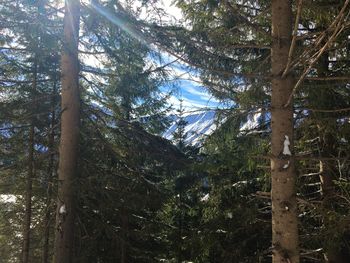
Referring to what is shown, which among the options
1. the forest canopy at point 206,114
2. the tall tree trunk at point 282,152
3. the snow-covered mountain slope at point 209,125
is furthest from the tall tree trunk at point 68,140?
the tall tree trunk at point 282,152

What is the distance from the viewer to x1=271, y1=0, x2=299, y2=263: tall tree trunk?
4258 millimetres

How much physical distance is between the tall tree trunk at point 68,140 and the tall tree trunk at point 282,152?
5.27 m

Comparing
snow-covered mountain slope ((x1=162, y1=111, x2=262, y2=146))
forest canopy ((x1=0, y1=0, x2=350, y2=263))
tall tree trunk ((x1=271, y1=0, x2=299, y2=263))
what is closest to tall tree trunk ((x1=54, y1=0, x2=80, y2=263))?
forest canopy ((x1=0, y1=0, x2=350, y2=263))

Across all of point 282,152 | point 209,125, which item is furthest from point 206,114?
point 282,152

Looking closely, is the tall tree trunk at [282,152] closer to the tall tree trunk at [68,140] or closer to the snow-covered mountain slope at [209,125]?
the snow-covered mountain slope at [209,125]

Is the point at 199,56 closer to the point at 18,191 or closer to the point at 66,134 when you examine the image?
the point at 66,134

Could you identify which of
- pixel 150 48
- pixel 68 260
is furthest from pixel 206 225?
pixel 150 48

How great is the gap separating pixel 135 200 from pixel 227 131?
573cm

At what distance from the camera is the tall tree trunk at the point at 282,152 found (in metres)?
4.26

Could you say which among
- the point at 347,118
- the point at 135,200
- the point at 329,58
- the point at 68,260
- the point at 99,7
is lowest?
the point at 68,260

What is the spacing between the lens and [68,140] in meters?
9.51

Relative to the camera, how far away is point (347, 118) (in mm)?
7383

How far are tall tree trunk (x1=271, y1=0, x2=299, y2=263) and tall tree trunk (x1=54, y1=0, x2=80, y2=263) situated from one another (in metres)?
5.27

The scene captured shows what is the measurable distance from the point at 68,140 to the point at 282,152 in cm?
610
